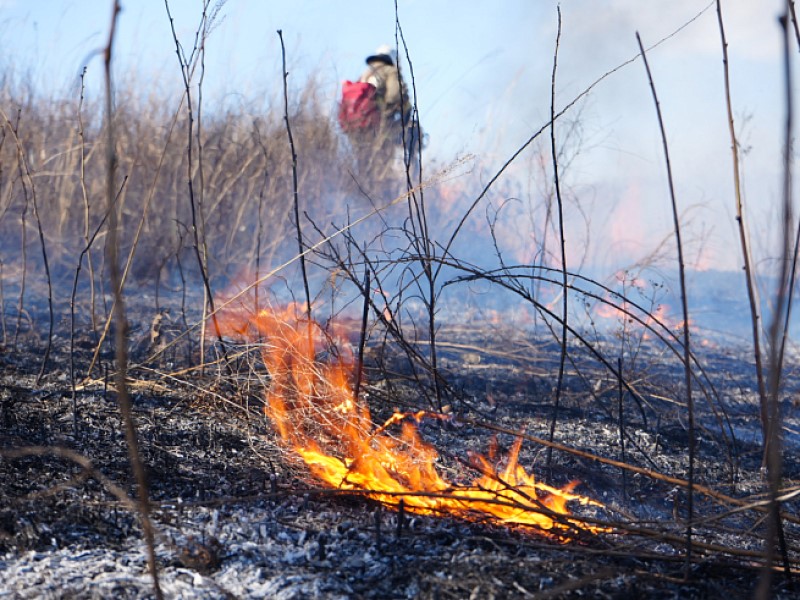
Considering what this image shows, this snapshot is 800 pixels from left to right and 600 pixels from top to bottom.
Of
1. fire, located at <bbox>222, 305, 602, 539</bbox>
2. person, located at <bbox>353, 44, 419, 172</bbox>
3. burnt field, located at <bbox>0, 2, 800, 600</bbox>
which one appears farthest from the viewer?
person, located at <bbox>353, 44, 419, 172</bbox>

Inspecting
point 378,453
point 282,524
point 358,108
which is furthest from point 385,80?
point 282,524

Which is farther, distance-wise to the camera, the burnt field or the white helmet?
the white helmet

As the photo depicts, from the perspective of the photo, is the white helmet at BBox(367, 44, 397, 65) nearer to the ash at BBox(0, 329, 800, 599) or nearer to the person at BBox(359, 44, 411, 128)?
the person at BBox(359, 44, 411, 128)

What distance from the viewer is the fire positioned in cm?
195

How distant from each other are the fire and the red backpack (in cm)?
513

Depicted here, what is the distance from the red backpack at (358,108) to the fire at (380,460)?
16.8ft

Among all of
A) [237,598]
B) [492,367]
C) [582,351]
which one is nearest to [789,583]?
[237,598]

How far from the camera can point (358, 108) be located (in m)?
8.03

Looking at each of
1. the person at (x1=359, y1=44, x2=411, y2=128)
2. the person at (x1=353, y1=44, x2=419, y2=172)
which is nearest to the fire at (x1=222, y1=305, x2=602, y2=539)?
the person at (x1=353, y1=44, x2=419, y2=172)

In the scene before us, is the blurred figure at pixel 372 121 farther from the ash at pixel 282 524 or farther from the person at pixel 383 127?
the ash at pixel 282 524

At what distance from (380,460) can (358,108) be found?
244 inches

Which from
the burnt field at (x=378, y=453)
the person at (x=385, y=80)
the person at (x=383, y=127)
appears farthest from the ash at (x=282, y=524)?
the person at (x=385, y=80)

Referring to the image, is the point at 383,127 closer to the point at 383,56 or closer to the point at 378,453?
the point at 383,56

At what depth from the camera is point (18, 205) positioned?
700 cm
